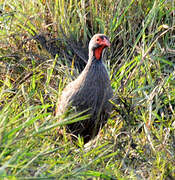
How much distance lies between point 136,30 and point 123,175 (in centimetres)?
197

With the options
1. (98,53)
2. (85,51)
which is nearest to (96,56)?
(98,53)

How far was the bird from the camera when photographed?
3.53m

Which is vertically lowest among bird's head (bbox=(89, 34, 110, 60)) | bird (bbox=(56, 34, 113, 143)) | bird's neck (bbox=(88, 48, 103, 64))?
bird (bbox=(56, 34, 113, 143))

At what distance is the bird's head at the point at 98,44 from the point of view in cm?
364

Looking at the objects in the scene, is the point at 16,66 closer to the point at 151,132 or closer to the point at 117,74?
the point at 117,74

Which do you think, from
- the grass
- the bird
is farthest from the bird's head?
the grass

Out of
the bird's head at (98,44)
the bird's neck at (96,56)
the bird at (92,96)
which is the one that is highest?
the bird's head at (98,44)

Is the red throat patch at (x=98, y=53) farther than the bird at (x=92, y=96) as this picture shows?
Yes

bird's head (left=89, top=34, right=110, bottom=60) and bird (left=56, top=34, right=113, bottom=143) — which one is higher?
bird's head (left=89, top=34, right=110, bottom=60)

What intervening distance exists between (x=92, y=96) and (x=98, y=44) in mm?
448

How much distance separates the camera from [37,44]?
4488mm

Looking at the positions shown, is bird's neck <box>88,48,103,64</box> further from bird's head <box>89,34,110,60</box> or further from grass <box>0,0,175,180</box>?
grass <box>0,0,175,180</box>

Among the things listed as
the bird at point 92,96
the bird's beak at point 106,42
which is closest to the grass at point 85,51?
the bird at point 92,96

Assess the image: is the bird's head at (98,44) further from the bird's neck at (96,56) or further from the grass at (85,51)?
the grass at (85,51)
